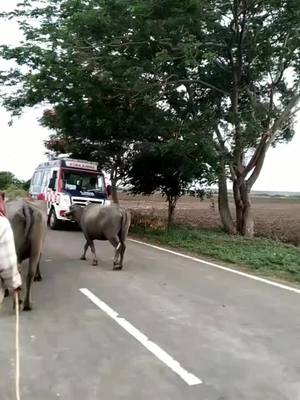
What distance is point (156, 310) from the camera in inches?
298

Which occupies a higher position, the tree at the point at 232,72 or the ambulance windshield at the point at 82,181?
the tree at the point at 232,72

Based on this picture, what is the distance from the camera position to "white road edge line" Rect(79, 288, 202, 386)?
4961 millimetres

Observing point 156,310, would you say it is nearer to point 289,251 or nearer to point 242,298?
point 242,298

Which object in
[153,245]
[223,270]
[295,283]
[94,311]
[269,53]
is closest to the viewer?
[94,311]

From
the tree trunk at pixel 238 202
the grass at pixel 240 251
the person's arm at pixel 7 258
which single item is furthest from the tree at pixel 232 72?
the person's arm at pixel 7 258

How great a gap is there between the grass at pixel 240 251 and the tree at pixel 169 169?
7.62 feet

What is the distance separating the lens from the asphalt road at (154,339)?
186 inches

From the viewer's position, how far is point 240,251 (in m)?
14.1

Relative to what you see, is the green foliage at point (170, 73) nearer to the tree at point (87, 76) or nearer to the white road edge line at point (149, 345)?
the tree at point (87, 76)

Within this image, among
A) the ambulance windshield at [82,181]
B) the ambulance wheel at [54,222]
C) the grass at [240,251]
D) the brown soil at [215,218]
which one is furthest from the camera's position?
the brown soil at [215,218]

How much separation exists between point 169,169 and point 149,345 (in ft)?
49.8

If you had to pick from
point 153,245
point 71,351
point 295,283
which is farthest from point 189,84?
point 71,351

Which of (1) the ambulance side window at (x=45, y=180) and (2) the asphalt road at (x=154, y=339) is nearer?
(2) the asphalt road at (x=154, y=339)

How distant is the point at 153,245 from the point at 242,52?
7.45 m
